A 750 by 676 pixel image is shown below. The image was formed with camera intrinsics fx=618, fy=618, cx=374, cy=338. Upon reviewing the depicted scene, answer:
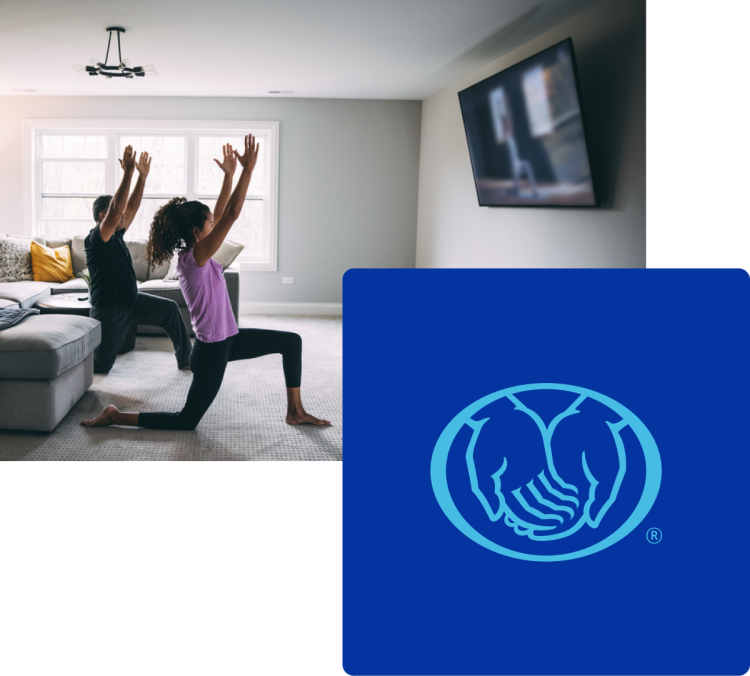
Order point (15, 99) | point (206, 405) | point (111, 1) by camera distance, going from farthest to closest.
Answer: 1. point (15, 99)
2. point (111, 1)
3. point (206, 405)

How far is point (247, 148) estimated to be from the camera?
88.1 inches

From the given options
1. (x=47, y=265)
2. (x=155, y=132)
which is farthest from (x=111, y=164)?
(x=47, y=265)

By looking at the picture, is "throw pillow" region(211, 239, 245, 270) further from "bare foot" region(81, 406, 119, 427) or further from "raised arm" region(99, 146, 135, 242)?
"bare foot" region(81, 406, 119, 427)

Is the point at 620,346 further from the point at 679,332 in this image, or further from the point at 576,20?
the point at 576,20

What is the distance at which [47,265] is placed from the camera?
573cm

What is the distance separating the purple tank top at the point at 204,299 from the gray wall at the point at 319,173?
4.14m

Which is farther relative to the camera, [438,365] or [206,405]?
[206,405]

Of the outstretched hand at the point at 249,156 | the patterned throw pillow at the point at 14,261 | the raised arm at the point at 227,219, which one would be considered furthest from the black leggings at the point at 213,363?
the patterned throw pillow at the point at 14,261

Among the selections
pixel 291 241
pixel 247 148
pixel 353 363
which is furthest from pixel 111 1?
pixel 353 363

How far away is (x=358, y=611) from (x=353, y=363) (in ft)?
0.87

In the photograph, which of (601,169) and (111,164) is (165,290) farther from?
(601,169)

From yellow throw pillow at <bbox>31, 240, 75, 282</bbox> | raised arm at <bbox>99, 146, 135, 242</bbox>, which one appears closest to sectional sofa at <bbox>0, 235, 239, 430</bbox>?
raised arm at <bbox>99, 146, 135, 242</bbox>

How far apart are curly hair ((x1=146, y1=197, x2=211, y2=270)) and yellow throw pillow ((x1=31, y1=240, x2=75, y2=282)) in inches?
133

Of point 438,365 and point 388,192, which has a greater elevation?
point 388,192
